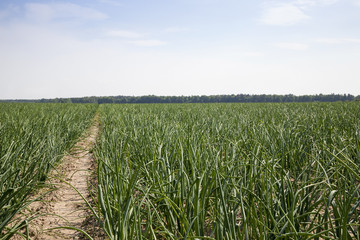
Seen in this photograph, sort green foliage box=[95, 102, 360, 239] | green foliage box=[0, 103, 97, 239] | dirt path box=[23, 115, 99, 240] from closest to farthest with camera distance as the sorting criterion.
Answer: green foliage box=[95, 102, 360, 239], green foliage box=[0, 103, 97, 239], dirt path box=[23, 115, 99, 240]

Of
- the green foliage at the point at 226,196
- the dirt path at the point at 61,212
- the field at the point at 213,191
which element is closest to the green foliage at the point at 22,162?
the field at the point at 213,191

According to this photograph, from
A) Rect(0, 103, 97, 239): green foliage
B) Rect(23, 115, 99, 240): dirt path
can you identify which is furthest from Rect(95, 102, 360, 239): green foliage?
Rect(0, 103, 97, 239): green foliage

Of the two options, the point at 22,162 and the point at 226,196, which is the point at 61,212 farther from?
the point at 226,196

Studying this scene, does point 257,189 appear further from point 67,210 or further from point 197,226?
point 67,210

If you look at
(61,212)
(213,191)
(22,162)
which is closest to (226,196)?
(213,191)

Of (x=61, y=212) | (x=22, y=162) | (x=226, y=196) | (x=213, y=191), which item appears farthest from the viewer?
(x=22, y=162)

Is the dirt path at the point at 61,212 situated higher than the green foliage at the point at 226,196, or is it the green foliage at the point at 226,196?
the green foliage at the point at 226,196

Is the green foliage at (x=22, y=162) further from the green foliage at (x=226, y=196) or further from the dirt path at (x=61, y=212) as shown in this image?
the green foliage at (x=226, y=196)

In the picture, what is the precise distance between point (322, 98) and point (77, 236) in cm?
9560

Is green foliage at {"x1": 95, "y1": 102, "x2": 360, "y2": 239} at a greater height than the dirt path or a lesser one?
greater

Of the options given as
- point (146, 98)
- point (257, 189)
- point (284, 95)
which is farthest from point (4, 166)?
point (284, 95)

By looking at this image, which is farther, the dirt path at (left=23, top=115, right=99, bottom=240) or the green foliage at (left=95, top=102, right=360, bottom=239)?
the dirt path at (left=23, top=115, right=99, bottom=240)

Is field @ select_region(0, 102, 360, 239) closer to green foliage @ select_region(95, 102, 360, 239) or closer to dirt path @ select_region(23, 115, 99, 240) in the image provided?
Answer: green foliage @ select_region(95, 102, 360, 239)

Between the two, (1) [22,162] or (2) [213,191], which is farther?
(1) [22,162]
